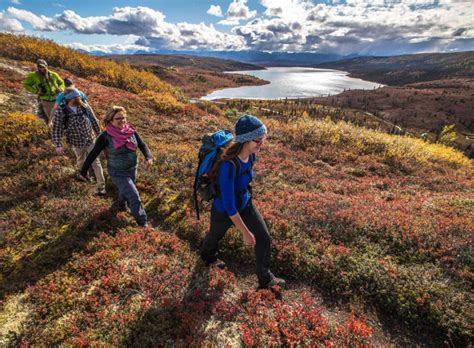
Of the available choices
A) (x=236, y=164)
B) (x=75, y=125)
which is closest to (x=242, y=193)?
(x=236, y=164)

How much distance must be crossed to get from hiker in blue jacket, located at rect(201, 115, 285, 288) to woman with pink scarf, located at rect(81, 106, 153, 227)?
244 centimetres

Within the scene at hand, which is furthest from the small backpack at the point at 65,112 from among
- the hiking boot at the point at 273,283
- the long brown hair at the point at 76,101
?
the hiking boot at the point at 273,283

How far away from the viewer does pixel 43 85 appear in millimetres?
9812

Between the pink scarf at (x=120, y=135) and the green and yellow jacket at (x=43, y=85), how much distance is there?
550 centimetres

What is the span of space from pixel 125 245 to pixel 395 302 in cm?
603

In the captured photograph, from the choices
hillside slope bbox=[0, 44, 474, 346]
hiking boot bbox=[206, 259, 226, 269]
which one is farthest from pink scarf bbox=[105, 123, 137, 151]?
hiking boot bbox=[206, 259, 226, 269]

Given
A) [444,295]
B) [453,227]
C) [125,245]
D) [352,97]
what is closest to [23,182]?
[125,245]

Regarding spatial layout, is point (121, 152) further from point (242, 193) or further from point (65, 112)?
point (242, 193)

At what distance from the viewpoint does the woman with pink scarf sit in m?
6.31

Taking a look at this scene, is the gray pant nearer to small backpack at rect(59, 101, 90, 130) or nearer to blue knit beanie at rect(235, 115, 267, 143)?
small backpack at rect(59, 101, 90, 130)

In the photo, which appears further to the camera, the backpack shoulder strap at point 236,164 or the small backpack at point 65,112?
the small backpack at point 65,112

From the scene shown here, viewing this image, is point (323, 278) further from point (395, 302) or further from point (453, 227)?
point (453, 227)

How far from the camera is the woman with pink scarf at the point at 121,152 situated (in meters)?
6.31

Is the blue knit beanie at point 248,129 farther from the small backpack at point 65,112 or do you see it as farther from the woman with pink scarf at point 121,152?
the small backpack at point 65,112
